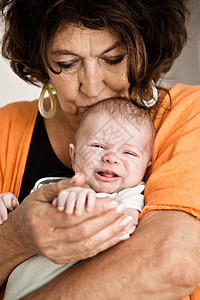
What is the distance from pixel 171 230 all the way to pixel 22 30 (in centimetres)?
104

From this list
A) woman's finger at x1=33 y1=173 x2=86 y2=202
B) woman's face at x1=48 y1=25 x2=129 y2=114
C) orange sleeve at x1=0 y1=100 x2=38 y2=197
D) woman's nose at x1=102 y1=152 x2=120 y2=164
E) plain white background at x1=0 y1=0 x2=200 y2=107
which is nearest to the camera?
woman's finger at x1=33 y1=173 x2=86 y2=202

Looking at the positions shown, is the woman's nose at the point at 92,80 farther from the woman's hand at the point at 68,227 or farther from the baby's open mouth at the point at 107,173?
the woman's hand at the point at 68,227

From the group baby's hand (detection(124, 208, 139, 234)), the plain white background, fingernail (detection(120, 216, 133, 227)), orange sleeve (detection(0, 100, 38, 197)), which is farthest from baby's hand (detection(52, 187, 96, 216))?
the plain white background

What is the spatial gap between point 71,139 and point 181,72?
1.25 meters

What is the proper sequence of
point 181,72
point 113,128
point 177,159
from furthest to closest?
1. point 181,72
2. point 113,128
3. point 177,159

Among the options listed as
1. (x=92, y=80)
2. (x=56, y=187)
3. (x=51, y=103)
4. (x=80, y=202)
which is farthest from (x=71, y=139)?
(x=80, y=202)

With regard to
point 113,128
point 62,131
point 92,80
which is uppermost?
point 92,80

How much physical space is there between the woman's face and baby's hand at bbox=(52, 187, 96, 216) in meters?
0.60

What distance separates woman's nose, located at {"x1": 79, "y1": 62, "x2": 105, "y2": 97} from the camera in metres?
1.46

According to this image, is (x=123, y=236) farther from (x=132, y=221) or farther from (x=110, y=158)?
(x=110, y=158)

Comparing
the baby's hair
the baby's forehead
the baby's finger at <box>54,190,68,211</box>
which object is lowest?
the baby's finger at <box>54,190,68,211</box>

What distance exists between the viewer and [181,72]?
2746mm

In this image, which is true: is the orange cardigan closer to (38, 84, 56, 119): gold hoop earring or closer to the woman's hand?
(38, 84, 56, 119): gold hoop earring

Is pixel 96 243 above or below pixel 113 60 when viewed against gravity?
below
